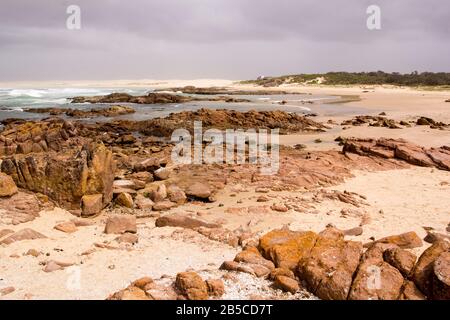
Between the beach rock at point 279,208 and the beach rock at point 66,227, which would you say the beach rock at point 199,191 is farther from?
the beach rock at point 66,227

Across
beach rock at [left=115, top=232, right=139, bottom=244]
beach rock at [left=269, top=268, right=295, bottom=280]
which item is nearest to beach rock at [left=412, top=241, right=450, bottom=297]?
beach rock at [left=269, top=268, right=295, bottom=280]

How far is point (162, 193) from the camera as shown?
11.0m

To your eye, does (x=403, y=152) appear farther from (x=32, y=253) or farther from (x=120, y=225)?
(x=32, y=253)

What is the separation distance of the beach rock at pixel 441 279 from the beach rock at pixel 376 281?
447mm

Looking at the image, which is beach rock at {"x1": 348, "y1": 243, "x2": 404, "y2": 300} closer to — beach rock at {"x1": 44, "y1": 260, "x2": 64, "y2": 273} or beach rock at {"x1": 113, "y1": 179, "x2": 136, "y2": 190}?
beach rock at {"x1": 44, "y1": 260, "x2": 64, "y2": 273}

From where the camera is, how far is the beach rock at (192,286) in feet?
18.5

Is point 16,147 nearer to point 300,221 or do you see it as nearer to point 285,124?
point 300,221

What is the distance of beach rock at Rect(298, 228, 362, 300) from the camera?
5.61 metres

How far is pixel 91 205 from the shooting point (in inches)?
380

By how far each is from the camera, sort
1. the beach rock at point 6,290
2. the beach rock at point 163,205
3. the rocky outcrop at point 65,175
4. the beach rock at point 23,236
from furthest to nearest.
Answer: the beach rock at point 163,205 → the rocky outcrop at point 65,175 → the beach rock at point 23,236 → the beach rock at point 6,290

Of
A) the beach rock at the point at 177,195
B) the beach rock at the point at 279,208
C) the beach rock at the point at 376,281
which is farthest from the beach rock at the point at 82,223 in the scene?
the beach rock at the point at 376,281

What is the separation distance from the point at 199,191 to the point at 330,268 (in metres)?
5.73

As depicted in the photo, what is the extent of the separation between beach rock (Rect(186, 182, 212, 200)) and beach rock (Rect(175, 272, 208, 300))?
17.1 feet

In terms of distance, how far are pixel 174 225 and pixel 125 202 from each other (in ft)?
6.90
